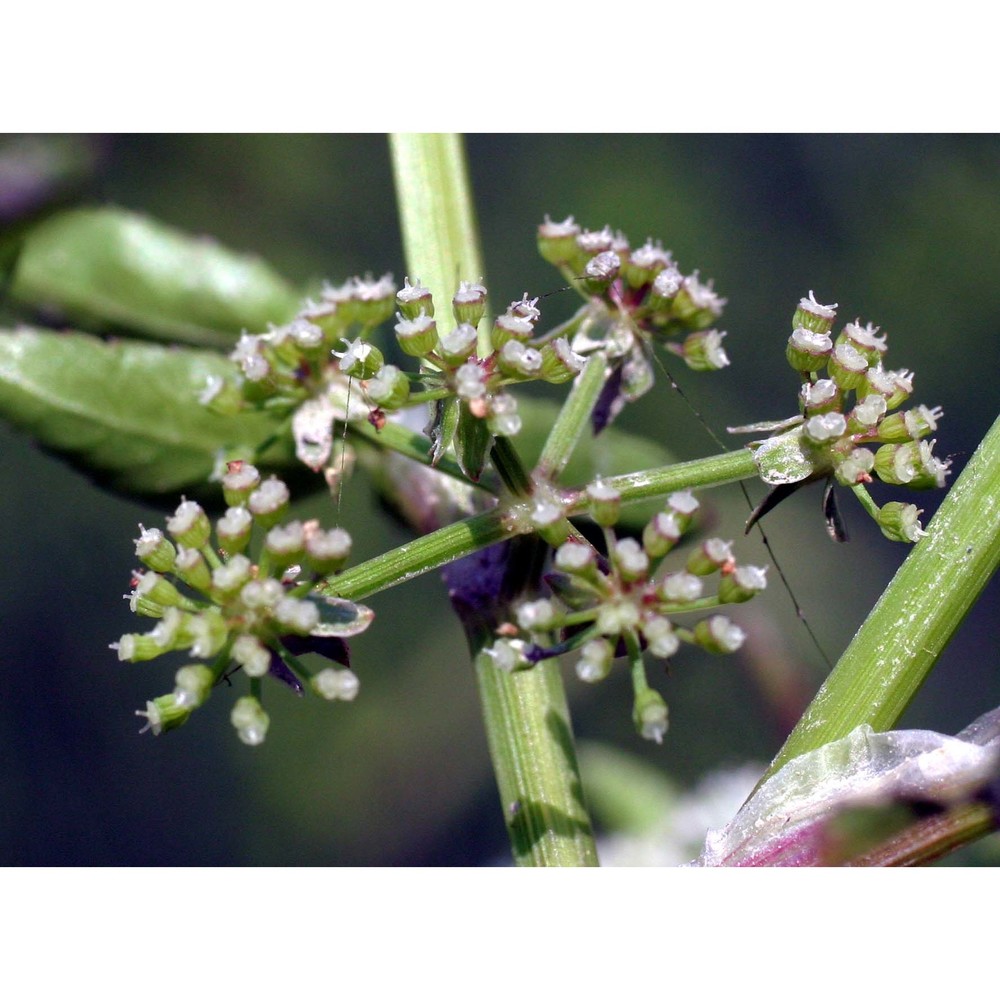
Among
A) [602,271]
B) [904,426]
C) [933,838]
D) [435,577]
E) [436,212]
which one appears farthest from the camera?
[435,577]

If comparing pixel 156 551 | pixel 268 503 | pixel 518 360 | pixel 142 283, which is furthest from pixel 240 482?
pixel 142 283

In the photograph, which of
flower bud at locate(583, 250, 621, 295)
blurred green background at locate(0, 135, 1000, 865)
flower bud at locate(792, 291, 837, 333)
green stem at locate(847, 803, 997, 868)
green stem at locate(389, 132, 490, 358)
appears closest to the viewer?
green stem at locate(847, 803, 997, 868)

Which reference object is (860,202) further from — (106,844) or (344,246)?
(106,844)

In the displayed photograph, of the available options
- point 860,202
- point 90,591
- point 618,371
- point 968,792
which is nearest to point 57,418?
point 618,371

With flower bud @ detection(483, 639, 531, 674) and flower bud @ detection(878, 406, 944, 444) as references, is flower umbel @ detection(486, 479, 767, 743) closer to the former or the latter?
flower bud @ detection(483, 639, 531, 674)

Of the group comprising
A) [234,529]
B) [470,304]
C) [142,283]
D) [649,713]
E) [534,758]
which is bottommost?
Result: [649,713]

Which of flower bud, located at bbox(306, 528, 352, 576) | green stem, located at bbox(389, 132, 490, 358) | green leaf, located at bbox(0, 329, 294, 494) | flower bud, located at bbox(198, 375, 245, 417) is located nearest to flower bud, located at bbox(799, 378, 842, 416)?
flower bud, located at bbox(306, 528, 352, 576)

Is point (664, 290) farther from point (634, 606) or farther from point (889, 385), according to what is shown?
point (634, 606)
